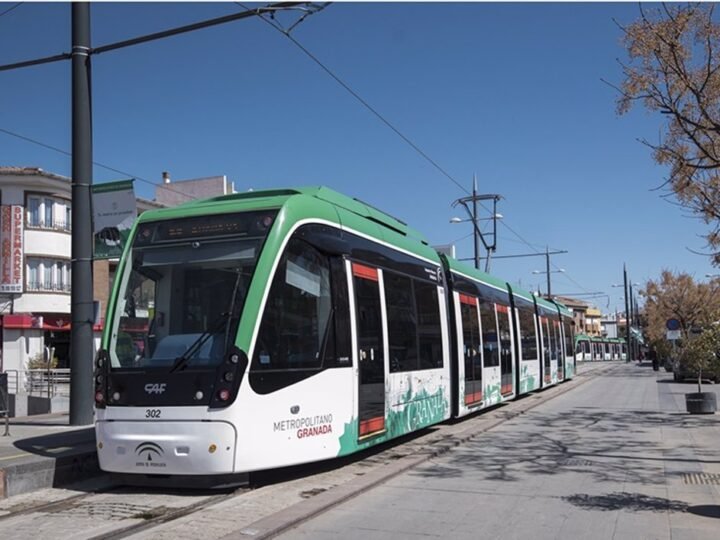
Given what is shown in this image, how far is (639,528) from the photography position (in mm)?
6867

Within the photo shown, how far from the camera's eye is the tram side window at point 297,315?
8.09 m

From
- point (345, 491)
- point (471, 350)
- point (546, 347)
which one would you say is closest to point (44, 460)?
point (345, 491)

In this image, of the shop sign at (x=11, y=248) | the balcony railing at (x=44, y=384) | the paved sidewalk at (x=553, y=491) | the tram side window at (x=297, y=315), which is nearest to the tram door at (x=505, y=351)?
the paved sidewalk at (x=553, y=491)

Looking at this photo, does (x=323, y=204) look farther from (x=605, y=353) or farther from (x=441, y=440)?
(x=605, y=353)

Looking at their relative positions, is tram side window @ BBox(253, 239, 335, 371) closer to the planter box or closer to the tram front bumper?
the tram front bumper

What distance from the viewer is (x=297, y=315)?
8500 millimetres

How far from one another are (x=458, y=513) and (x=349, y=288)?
3.32 m

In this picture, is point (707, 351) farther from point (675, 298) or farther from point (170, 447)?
point (675, 298)

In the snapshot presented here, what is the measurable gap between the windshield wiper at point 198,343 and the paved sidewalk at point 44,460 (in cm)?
230

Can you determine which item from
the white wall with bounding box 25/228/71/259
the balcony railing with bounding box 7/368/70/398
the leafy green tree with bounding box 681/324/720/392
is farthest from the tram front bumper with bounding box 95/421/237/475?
the white wall with bounding box 25/228/71/259

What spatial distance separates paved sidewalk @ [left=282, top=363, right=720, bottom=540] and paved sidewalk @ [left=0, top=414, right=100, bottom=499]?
3645 millimetres

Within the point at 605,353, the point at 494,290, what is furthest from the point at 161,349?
the point at 605,353

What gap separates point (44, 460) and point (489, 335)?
11.5 metres

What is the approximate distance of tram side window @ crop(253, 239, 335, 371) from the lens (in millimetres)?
8086
